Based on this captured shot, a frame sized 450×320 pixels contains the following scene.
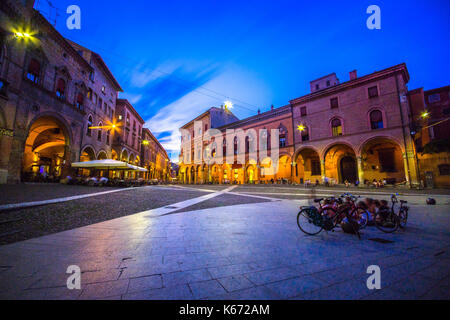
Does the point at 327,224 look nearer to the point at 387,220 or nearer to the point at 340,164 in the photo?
the point at 387,220

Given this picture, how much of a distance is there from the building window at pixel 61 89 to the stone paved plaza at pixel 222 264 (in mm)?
19139

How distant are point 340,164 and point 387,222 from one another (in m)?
22.1

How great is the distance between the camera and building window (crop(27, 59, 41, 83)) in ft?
46.0

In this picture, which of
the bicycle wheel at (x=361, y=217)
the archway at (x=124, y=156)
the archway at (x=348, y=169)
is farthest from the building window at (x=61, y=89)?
the archway at (x=348, y=169)

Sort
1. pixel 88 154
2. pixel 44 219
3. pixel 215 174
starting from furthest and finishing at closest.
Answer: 1. pixel 215 174
2. pixel 88 154
3. pixel 44 219

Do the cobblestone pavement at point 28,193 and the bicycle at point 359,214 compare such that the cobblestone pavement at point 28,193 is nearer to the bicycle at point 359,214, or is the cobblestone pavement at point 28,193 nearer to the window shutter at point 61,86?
the bicycle at point 359,214

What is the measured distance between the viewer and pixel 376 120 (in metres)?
19.6

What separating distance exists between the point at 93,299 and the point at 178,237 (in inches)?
72.7

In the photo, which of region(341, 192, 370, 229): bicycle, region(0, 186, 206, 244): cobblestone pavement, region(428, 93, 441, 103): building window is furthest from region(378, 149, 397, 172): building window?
region(0, 186, 206, 244): cobblestone pavement

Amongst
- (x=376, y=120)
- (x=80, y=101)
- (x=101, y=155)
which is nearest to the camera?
(x=80, y=101)

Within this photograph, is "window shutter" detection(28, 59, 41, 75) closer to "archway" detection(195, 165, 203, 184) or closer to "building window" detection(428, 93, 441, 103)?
"archway" detection(195, 165, 203, 184)

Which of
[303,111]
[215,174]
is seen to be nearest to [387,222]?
[303,111]
